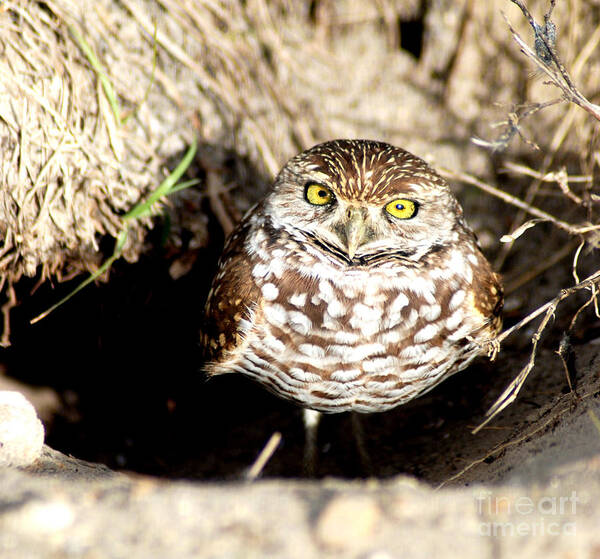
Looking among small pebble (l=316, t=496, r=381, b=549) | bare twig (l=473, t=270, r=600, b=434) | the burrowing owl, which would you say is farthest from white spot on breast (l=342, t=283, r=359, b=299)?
small pebble (l=316, t=496, r=381, b=549)

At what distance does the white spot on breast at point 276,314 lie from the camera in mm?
2586

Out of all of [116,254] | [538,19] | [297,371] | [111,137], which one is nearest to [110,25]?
[111,137]

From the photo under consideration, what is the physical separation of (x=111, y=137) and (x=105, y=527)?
2.13 meters

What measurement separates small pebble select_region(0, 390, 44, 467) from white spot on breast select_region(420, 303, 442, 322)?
63.5 inches

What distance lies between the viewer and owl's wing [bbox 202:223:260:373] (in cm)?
264

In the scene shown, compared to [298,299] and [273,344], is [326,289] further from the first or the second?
[273,344]

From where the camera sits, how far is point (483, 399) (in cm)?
353

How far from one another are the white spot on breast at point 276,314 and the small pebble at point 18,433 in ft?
3.32

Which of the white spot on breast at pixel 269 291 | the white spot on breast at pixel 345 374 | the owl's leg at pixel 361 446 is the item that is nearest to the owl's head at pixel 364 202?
the white spot on breast at pixel 269 291

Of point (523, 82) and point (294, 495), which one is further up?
point (523, 82)

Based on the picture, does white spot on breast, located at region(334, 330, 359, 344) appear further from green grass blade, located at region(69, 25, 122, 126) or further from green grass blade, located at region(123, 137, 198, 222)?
green grass blade, located at region(69, 25, 122, 126)

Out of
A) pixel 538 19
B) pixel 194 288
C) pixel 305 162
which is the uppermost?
pixel 538 19

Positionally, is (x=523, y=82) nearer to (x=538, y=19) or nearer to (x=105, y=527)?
(x=538, y=19)

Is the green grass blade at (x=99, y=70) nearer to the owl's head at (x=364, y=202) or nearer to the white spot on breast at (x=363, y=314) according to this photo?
the owl's head at (x=364, y=202)
